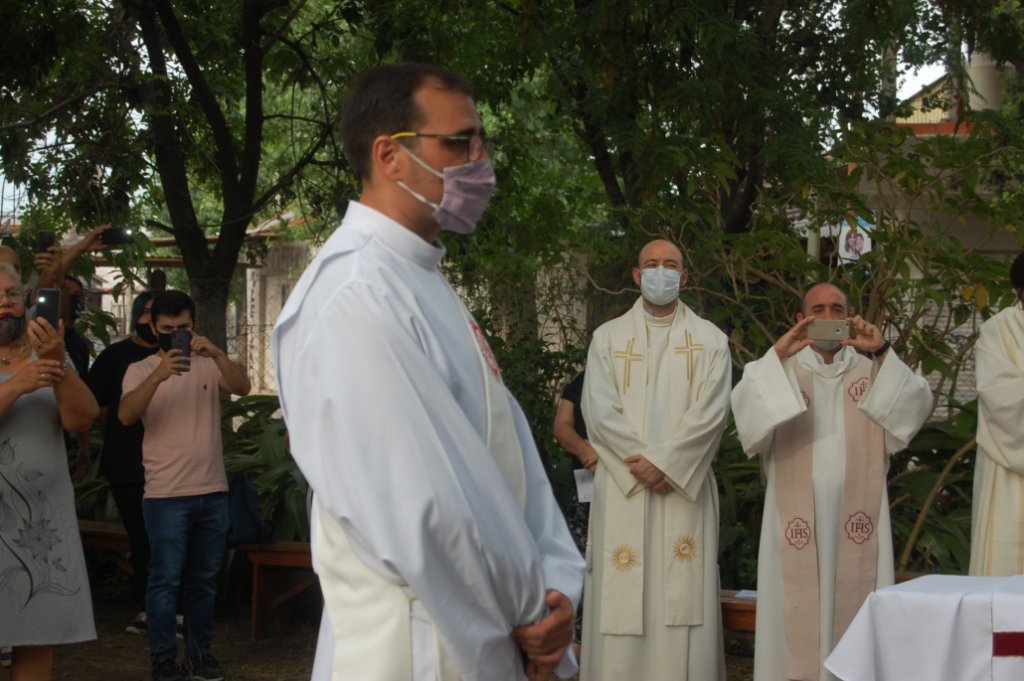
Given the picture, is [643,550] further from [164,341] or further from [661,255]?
[164,341]

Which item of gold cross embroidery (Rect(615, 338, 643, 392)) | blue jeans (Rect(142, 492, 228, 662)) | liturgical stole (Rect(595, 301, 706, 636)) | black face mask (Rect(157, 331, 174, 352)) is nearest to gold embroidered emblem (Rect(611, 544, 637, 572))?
liturgical stole (Rect(595, 301, 706, 636))

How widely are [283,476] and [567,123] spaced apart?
5.31 meters

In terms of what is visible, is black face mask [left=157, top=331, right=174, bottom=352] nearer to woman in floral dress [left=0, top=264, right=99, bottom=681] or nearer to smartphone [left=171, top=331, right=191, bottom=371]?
smartphone [left=171, top=331, right=191, bottom=371]

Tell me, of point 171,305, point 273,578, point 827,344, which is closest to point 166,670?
point 273,578

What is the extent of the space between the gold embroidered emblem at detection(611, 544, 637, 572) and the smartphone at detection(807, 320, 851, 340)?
1407 millimetres

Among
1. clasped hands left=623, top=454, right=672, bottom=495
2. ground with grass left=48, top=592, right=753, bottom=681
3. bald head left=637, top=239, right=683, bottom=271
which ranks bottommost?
ground with grass left=48, top=592, right=753, bottom=681

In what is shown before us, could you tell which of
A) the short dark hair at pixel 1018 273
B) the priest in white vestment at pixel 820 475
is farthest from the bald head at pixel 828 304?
the short dark hair at pixel 1018 273

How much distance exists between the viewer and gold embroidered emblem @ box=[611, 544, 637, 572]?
6.84 m

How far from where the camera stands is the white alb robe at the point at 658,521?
6773mm

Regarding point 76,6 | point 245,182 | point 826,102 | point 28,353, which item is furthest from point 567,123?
point 28,353

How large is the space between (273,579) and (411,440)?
20.8ft

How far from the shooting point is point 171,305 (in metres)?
7.11

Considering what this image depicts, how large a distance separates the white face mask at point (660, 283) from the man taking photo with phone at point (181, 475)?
7.01ft

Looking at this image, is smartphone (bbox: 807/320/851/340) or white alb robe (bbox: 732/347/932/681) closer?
smartphone (bbox: 807/320/851/340)
